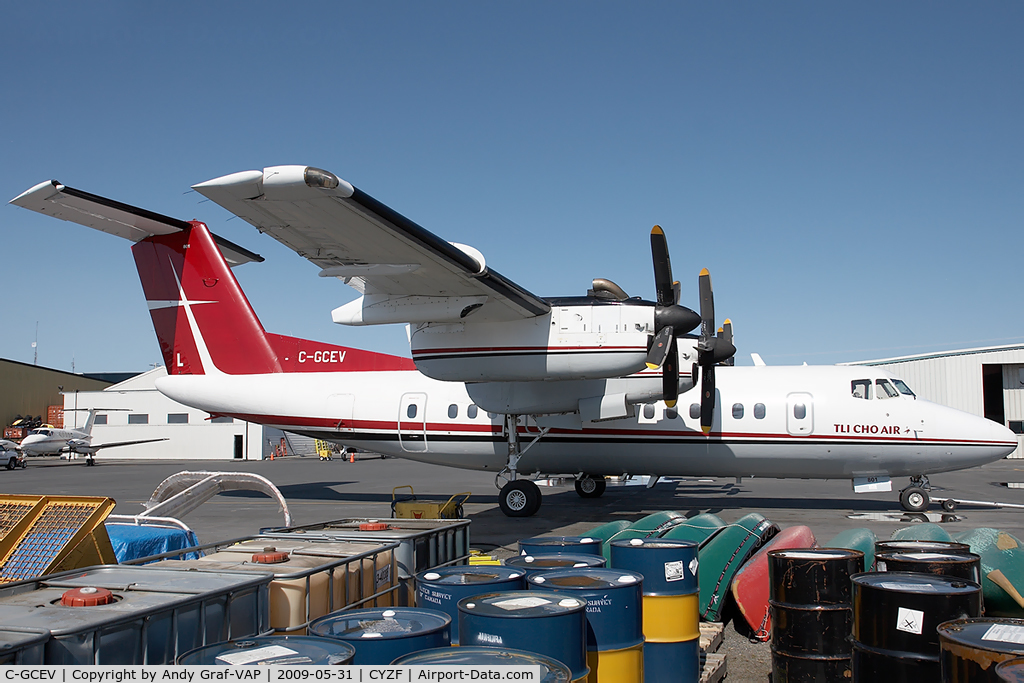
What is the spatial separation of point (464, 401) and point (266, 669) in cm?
1340

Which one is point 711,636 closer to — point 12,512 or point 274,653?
point 274,653

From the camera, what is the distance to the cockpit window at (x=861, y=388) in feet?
48.0

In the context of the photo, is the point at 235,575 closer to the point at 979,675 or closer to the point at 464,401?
the point at 979,675

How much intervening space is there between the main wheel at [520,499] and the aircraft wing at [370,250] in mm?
3679

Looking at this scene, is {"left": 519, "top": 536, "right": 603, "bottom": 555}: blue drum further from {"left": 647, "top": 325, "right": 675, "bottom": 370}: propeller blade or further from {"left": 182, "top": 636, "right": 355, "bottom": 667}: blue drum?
{"left": 647, "top": 325, "right": 675, "bottom": 370}: propeller blade

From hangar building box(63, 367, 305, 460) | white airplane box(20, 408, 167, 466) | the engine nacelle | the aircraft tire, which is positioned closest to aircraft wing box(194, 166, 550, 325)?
the engine nacelle

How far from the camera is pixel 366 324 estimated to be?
12.8m

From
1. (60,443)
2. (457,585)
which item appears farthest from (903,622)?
(60,443)

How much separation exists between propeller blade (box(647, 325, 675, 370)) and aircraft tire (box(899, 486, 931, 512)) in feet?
20.8

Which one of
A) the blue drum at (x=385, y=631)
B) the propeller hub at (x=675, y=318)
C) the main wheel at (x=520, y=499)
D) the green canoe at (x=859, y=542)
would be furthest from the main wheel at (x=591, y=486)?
the blue drum at (x=385, y=631)

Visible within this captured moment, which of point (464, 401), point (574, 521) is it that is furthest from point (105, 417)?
point (574, 521)

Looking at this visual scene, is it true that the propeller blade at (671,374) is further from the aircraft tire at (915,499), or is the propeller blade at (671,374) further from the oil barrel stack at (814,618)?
the oil barrel stack at (814,618)

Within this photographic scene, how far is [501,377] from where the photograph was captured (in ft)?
43.3

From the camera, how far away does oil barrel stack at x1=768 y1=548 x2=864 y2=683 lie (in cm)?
487
